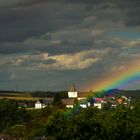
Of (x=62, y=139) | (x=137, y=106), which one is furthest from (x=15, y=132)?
(x=62, y=139)

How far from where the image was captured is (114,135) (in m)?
86.0

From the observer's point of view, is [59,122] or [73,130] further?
[59,122]

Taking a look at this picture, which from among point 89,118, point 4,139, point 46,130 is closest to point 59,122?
point 46,130

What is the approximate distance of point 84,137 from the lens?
8950cm

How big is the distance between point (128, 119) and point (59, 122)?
651 inches

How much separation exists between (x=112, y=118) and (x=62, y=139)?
904cm

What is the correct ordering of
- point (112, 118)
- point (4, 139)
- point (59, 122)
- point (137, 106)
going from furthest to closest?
point (4, 139)
point (137, 106)
point (59, 122)
point (112, 118)

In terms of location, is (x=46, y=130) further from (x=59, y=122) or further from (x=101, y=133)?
(x=101, y=133)

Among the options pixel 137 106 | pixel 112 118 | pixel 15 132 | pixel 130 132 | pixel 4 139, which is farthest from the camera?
pixel 15 132

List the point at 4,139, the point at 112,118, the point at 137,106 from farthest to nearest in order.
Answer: the point at 4,139 → the point at 137,106 → the point at 112,118

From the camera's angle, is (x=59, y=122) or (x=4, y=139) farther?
(x=4, y=139)

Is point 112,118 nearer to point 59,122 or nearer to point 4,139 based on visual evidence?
point 59,122

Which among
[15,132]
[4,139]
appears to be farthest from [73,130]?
[15,132]

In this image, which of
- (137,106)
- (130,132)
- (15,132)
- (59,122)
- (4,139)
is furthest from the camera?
(15,132)
